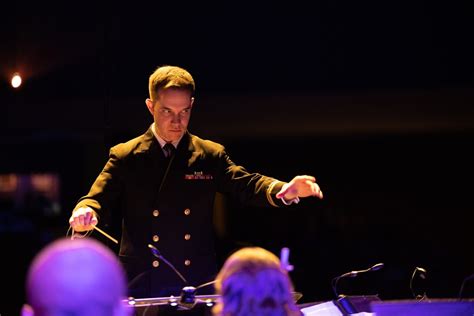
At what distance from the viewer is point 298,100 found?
5789 mm

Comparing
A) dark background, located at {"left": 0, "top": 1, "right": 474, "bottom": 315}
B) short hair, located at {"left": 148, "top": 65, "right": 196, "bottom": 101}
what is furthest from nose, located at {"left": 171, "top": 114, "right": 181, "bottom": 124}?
dark background, located at {"left": 0, "top": 1, "right": 474, "bottom": 315}

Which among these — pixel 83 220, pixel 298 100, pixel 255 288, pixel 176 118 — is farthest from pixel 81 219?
pixel 298 100

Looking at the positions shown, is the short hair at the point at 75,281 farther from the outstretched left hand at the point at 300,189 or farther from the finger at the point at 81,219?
the outstretched left hand at the point at 300,189

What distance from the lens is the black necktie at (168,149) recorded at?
3.13 metres

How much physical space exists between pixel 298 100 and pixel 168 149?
2787mm

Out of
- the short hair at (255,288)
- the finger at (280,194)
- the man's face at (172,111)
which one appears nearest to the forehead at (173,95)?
the man's face at (172,111)

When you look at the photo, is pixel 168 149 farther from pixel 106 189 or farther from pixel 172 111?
pixel 106 189

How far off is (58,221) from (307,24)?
2982 millimetres

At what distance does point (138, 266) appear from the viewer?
3020mm

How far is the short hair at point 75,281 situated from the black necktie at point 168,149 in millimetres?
1740

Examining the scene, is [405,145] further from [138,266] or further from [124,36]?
[138,266]

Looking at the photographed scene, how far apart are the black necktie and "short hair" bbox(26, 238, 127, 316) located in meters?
1.74

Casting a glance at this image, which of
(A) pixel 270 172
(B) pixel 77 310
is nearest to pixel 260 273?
(B) pixel 77 310

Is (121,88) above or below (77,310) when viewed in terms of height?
above
